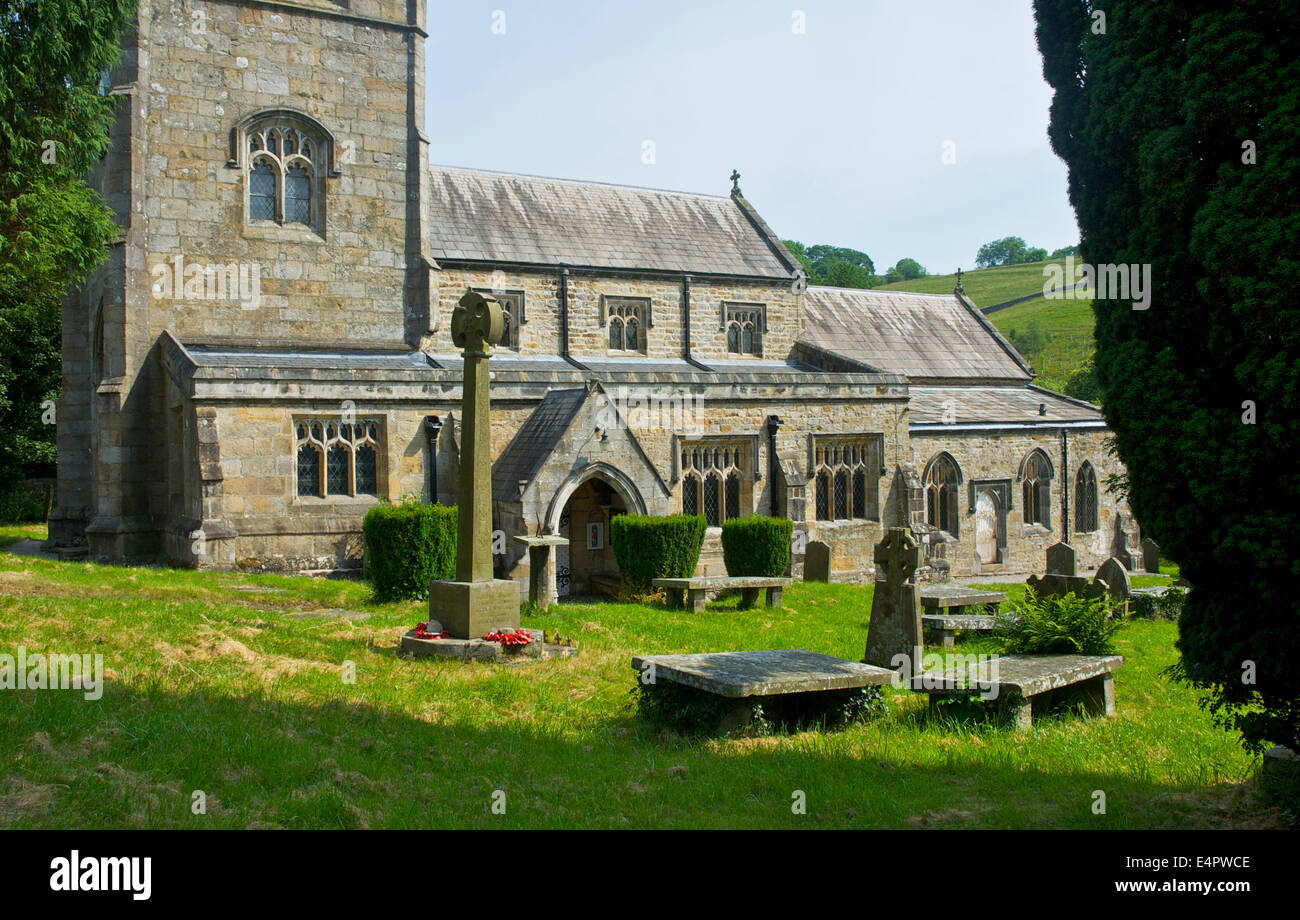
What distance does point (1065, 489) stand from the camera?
27.4 meters

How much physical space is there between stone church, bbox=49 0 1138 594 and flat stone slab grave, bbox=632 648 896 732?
26.9 ft

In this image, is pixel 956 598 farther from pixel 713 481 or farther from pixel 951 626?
pixel 713 481

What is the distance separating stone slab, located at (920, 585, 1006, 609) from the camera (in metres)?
15.3

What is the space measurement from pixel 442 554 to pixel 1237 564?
10.6m

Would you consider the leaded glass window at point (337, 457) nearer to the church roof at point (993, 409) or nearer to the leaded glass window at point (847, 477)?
the leaded glass window at point (847, 477)

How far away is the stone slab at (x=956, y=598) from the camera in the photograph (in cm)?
1533

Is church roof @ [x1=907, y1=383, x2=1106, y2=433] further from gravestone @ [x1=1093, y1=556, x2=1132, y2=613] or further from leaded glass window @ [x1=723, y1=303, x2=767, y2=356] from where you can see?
gravestone @ [x1=1093, y1=556, x2=1132, y2=613]

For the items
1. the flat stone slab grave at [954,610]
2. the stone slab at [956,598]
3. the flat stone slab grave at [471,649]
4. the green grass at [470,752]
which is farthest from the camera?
the stone slab at [956,598]

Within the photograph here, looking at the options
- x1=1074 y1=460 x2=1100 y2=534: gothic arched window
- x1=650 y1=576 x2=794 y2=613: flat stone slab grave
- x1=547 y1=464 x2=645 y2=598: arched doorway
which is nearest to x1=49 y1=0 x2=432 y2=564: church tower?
x1=547 y1=464 x2=645 y2=598: arched doorway

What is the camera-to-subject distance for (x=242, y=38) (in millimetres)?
19016

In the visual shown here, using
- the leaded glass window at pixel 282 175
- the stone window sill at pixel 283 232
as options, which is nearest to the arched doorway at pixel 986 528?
the stone window sill at pixel 283 232

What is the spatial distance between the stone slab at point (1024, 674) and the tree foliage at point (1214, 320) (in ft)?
7.61
